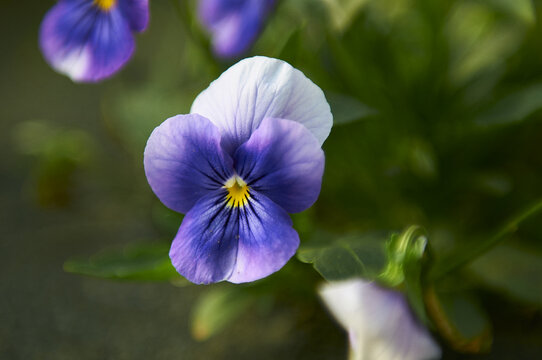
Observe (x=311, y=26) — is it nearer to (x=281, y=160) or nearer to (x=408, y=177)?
(x=408, y=177)

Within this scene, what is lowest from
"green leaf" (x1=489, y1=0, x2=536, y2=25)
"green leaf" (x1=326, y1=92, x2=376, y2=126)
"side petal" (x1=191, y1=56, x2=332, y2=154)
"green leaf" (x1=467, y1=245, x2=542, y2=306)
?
"green leaf" (x1=467, y1=245, x2=542, y2=306)

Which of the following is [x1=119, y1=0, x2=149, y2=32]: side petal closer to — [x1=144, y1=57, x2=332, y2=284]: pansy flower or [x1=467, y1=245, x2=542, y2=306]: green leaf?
[x1=144, y1=57, x2=332, y2=284]: pansy flower

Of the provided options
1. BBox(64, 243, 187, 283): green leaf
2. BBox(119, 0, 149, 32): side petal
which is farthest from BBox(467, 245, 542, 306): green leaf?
BBox(119, 0, 149, 32): side petal

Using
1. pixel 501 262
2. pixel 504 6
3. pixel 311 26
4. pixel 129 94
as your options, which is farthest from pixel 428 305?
pixel 129 94

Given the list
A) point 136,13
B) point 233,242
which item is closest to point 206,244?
point 233,242

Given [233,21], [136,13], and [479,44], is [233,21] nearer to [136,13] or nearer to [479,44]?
[136,13]

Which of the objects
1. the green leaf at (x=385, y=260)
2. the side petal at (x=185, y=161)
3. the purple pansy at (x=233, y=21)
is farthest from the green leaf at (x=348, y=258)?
the purple pansy at (x=233, y=21)

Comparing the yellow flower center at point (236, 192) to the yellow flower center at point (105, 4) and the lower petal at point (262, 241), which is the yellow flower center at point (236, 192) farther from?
the yellow flower center at point (105, 4)
